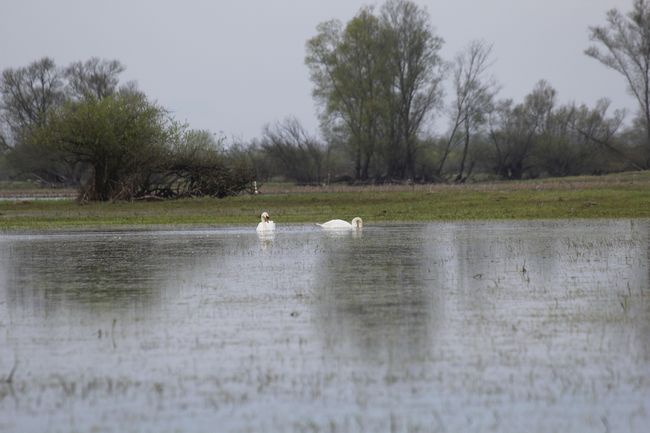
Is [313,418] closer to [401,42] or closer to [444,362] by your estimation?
[444,362]

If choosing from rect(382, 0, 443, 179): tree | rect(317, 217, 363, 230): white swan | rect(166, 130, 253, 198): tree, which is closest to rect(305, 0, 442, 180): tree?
rect(382, 0, 443, 179): tree

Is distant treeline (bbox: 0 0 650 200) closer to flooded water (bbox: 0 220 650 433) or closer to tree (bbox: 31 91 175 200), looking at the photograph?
tree (bbox: 31 91 175 200)

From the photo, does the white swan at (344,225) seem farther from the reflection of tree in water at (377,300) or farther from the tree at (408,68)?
the tree at (408,68)

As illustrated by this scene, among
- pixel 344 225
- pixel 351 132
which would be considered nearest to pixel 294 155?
pixel 351 132

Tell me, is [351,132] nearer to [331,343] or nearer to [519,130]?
[519,130]

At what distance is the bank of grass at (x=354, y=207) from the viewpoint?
108 ft

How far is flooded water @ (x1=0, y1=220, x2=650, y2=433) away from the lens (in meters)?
7.51

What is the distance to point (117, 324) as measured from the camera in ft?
37.5

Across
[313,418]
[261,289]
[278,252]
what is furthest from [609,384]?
[278,252]

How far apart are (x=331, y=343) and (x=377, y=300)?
2.96 m

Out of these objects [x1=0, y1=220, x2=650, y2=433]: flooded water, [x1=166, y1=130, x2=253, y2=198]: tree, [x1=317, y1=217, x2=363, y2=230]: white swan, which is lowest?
[x1=0, y1=220, x2=650, y2=433]: flooded water

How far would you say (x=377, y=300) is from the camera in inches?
507

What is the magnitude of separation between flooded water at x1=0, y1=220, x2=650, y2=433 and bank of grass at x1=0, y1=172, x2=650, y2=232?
14056 millimetres

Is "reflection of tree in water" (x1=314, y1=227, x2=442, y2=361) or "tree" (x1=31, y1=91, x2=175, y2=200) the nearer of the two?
"reflection of tree in water" (x1=314, y1=227, x2=442, y2=361)
